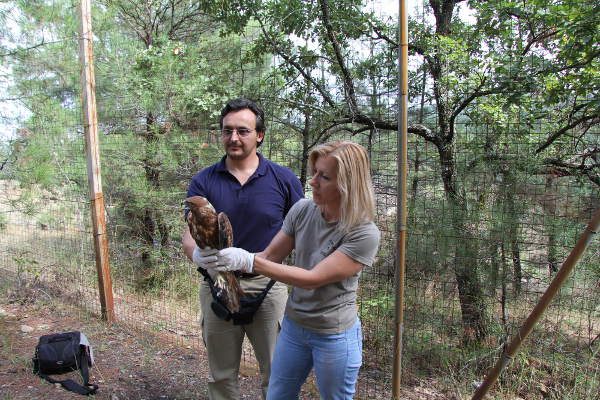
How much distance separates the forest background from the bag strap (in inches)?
36.9

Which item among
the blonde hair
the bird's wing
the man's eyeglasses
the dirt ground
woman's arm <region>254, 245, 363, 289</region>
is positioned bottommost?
the dirt ground

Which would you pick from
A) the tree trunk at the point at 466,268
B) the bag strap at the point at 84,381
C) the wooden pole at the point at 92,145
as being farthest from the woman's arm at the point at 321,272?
the wooden pole at the point at 92,145

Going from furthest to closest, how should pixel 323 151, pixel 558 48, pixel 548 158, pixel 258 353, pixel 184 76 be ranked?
pixel 184 76
pixel 558 48
pixel 548 158
pixel 258 353
pixel 323 151

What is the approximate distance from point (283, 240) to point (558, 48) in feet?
8.36

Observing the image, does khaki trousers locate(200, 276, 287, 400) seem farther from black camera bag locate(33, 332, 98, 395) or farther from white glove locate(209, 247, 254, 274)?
black camera bag locate(33, 332, 98, 395)

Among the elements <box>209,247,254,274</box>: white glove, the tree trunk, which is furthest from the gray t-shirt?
the tree trunk

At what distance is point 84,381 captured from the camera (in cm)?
274

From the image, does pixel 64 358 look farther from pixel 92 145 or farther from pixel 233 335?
pixel 92 145

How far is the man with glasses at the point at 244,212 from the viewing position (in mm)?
1887

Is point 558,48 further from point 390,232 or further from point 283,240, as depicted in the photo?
point 283,240

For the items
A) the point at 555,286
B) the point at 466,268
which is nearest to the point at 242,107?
the point at 555,286

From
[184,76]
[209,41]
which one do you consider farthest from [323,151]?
[209,41]

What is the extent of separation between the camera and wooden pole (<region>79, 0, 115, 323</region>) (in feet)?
11.5

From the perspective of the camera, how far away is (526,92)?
8.23ft
